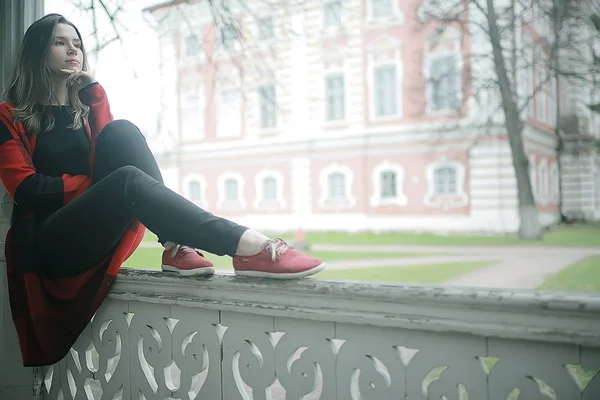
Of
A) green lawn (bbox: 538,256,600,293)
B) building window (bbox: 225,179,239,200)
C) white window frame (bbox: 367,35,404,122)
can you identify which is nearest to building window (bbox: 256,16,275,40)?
green lawn (bbox: 538,256,600,293)

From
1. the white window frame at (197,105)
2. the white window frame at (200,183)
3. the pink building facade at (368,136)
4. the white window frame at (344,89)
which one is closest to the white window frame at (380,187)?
the pink building facade at (368,136)

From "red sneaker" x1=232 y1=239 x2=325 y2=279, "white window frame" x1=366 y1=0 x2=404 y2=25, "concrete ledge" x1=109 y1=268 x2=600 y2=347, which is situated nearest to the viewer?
"concrete ledge" x1=109 y1=268 x2=600 y2=347

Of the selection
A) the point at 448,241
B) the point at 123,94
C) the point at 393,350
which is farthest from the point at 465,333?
the point at 448,241

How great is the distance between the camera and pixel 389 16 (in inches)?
535

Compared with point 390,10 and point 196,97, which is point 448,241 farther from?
point 196,97

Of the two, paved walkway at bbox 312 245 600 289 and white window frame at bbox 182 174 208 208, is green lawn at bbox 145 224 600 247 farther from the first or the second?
white window frame at bbox 182 174 208 208

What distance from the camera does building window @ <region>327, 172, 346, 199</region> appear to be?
46.0ft

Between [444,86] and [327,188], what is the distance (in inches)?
160

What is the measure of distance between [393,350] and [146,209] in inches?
23.8

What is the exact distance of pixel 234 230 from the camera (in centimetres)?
106

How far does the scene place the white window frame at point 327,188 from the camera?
13.8 m

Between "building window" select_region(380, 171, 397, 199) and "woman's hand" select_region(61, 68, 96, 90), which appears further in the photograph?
"building window" select_region(380, 171, 397, 199)

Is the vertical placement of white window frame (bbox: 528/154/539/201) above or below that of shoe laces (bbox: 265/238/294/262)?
above

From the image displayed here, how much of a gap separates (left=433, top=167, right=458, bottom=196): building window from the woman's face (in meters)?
12.0
